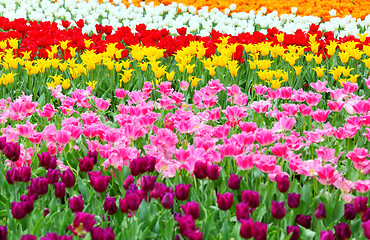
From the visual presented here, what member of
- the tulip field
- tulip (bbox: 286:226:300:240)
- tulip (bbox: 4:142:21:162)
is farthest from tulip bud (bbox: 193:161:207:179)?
tulip (bbox: 4:142:21:162)

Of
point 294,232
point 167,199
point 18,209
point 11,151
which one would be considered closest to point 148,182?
point 167,199

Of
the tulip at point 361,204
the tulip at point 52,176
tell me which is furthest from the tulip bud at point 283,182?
the tulip at point 52,176

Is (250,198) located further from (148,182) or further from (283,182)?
(148,182)

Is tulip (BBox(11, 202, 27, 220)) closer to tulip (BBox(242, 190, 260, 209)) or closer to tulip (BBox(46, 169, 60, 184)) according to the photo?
tulip (BBox(46, 169, 60, 184))

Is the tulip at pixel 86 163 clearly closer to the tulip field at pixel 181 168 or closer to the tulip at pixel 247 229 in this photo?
the tulip field at pixel 181 168

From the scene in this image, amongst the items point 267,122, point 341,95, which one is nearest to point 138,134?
point 267,122

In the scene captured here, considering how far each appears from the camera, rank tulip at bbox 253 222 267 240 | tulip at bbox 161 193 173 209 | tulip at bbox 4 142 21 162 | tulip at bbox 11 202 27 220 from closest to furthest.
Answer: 1. tulip at bbox 253 222 267 240
2. tulip at bbox 11 202 27 220
3. tulip at bbox 161 193 173 209
4. tulip at bbox 4 142 21 162

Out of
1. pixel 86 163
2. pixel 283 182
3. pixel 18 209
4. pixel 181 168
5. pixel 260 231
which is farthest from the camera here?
pixel 181 168

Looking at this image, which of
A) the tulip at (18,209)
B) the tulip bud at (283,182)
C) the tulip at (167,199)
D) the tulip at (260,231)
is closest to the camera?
the tulip at (260,231)

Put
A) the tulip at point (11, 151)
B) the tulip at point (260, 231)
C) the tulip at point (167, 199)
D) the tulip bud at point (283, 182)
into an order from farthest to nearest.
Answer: the tulip at point (11, 151)
the tulip bud at point (283, 182)
the tulip at point (167, 199)
the tulip at point (260, 231)

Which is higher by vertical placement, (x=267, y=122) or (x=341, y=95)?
(x=341, y=95)

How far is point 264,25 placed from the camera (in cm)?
899

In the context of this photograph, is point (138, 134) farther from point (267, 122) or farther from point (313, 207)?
point (267, 122)

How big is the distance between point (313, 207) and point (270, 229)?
27cm
